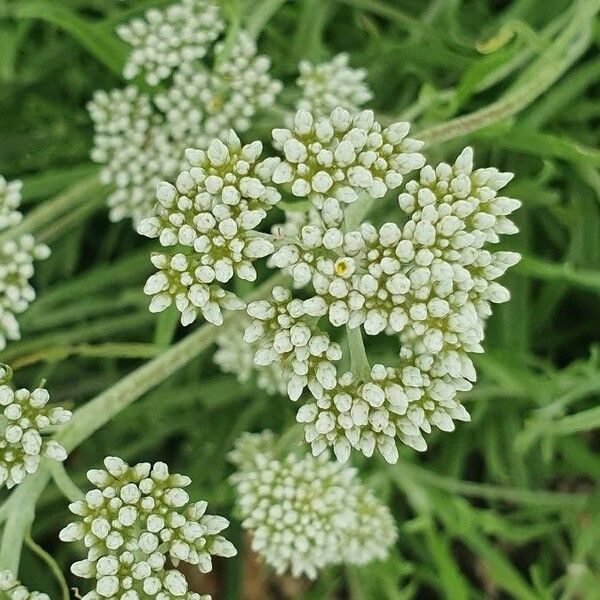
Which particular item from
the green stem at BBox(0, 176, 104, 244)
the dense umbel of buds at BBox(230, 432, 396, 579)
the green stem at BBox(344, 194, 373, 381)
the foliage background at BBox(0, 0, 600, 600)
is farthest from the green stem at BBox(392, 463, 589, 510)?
the green stem at BBox(0, 176, 104, 244)

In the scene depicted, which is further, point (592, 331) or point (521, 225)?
point (592, 331)

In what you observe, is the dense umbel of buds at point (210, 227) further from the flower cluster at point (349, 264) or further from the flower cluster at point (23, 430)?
the flower cluster at point (23, 430)

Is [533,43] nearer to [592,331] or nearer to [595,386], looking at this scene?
[595,386]

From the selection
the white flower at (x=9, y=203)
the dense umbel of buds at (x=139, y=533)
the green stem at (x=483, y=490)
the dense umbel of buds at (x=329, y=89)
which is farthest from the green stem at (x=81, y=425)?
the green stem at (x=483, y=490)

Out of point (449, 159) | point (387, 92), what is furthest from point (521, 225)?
point (387, 92)

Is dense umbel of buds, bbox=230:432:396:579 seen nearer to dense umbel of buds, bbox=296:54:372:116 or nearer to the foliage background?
the foliage background

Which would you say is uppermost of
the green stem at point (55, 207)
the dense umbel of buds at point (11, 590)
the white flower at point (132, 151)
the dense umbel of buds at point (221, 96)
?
the dense umbel of buds at point (221, 96)
